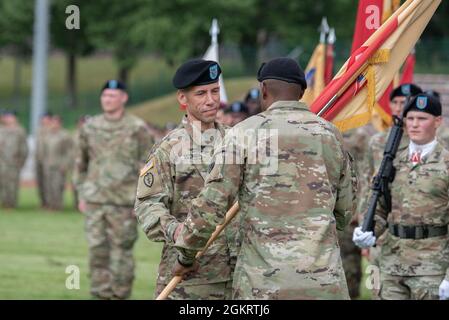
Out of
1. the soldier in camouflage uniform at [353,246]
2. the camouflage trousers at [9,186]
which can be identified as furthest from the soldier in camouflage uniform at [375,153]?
the camouflage trousers at [9,186]

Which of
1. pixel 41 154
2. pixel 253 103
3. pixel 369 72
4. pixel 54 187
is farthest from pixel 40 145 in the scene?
pixel 369 72

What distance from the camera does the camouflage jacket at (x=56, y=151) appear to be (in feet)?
92.2

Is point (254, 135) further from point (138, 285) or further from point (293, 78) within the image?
point (138, 285)

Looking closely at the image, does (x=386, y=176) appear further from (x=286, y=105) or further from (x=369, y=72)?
(x=286, y=105)

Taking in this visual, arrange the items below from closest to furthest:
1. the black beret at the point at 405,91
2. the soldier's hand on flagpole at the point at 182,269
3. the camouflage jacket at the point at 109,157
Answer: the soldier's hand on flagpole at the point at 182,269 < the black beret at the point at 405,91 < the camouflage jacket at the point at 109,157

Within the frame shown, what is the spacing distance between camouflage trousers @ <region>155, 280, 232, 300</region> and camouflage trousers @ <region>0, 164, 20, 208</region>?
2051 cm

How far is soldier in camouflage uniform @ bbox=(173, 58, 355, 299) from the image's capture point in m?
6.40

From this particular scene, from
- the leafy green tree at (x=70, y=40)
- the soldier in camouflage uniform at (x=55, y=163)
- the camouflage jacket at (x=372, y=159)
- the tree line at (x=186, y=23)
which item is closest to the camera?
the camouflage jacket at (x=372, y=159)

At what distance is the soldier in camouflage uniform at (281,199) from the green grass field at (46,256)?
6.75 m

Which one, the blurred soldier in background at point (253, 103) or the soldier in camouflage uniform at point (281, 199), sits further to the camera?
the blurred soldier in background at point (253, 103)

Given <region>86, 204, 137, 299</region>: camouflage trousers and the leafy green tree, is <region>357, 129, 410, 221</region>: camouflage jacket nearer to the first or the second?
<region>86, 204, 137, 299</region>: camouflage trousers

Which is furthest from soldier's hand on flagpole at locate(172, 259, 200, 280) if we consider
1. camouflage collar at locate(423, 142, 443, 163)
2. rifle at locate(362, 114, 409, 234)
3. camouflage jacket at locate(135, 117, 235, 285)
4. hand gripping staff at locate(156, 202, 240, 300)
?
camouflage collar at locate(423, 142, 443, 163)

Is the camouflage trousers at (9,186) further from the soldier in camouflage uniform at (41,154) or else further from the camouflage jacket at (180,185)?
the camouflage jacket at (180,185)

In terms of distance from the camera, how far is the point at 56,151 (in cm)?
2816
